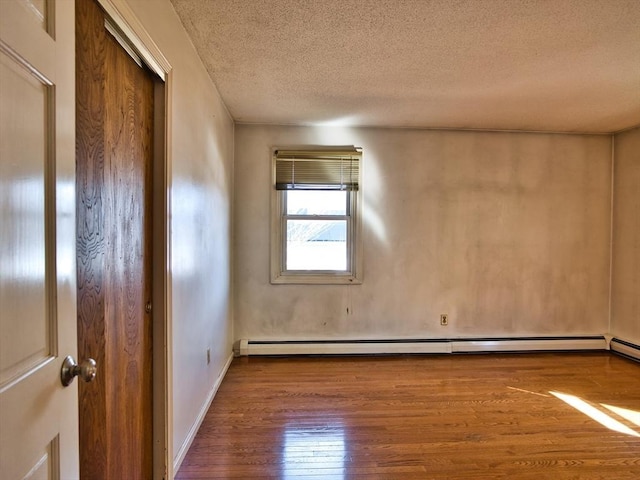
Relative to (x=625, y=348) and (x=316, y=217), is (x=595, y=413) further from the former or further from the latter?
(x=316, y=217)

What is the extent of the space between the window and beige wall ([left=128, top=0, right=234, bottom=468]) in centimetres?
71

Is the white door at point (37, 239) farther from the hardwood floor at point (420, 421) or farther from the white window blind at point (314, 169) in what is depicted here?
the white window blind at point (314, 169)

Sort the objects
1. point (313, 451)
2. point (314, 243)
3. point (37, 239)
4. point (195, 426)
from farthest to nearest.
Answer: point (314, 243) < point (195, 426) < point (313, 451) < point (37, 239)

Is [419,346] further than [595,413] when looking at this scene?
Yes

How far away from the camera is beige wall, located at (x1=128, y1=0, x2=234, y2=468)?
1.64 metres

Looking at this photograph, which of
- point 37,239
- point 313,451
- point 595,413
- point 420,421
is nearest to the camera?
point 37,239

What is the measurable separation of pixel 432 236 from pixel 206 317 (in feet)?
7.97

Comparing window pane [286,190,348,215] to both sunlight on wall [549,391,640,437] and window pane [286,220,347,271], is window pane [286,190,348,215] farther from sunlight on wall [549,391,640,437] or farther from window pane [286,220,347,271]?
sunlight on wall [549,391,640,437]

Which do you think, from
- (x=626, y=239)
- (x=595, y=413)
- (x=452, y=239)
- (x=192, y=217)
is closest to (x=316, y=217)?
(x=452, y=239)

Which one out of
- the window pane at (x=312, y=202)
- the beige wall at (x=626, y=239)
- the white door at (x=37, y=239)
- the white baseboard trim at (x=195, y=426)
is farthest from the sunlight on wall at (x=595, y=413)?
the white door at (x=37, y=239)

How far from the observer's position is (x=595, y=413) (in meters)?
2.33

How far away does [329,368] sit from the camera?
10.2 ft

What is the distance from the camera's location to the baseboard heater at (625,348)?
326 centimetres

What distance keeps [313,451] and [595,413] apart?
6.82 feet
